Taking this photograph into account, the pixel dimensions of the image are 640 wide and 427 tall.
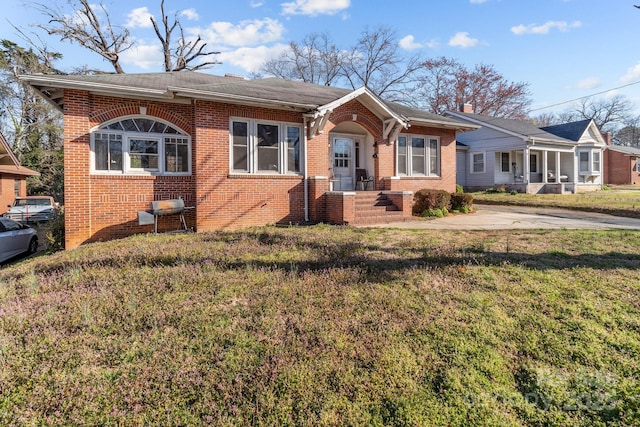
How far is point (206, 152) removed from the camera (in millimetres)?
9391

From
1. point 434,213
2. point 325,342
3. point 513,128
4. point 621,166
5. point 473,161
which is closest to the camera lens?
point 325,342

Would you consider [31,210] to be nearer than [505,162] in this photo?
Yes

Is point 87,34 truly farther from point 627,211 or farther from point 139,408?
point 627,211

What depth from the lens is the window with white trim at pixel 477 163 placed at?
2333cm

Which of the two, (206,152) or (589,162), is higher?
(589,162)

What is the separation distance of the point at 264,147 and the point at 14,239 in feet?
24.0

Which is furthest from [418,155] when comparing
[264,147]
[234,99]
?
[234,99]

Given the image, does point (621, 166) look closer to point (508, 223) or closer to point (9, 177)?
point (508, 223)

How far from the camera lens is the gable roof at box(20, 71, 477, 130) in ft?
27.3

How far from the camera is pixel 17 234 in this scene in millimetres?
9688

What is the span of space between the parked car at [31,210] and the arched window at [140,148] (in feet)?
41.0

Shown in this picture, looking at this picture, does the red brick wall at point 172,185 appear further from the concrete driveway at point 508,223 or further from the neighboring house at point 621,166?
the neighboring house at point 621,166

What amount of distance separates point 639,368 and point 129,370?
4271 mm

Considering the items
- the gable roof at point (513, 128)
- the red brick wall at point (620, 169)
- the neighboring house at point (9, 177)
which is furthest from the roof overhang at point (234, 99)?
the red brick wall at point (620, 169)
